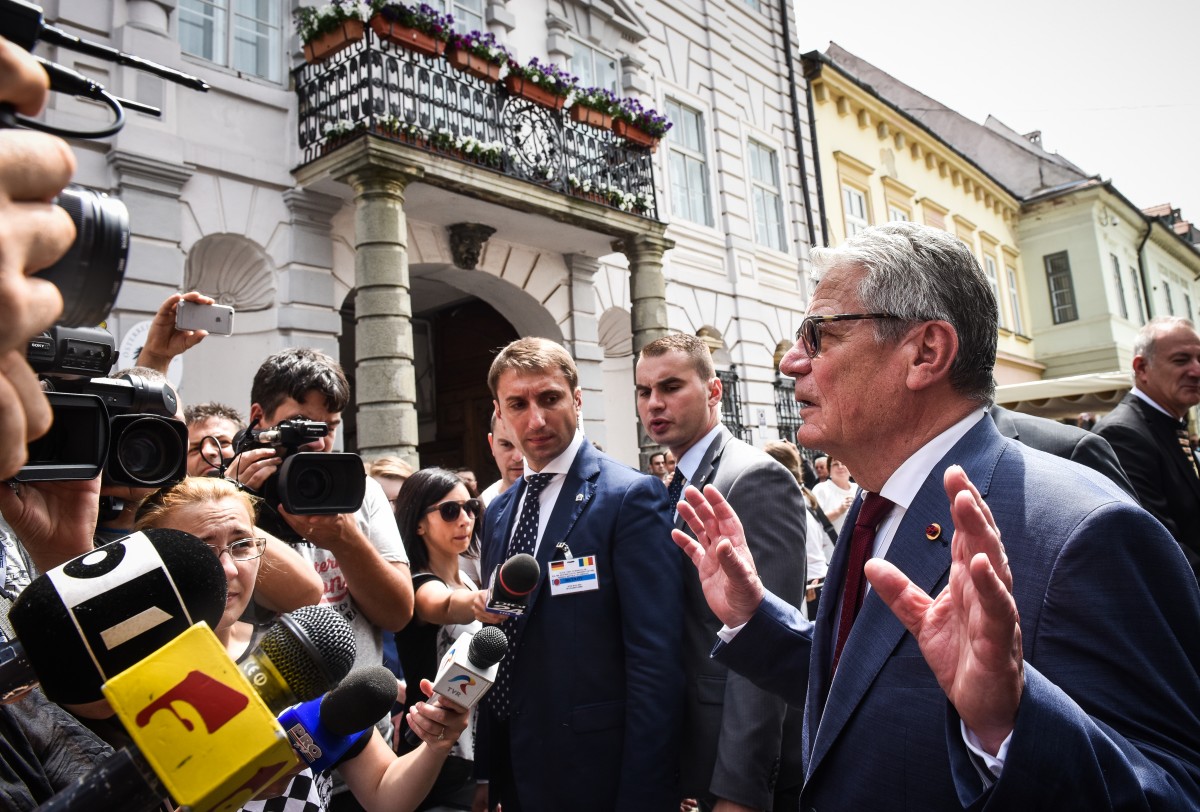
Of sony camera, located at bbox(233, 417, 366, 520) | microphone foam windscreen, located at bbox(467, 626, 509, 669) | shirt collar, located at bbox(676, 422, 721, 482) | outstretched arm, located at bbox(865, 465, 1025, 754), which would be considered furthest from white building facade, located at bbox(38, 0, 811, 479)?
outstretched arm, located at bbox(865, 465, 1025, 754)

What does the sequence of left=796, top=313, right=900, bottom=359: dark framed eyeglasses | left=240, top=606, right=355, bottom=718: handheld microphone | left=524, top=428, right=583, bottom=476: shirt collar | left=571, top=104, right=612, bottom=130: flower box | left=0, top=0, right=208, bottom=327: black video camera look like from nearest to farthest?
left=0, top=0, right=208, bottom=327: black video camera < left=240, top=606, right=355, bottom=718: handheld microphone < left=796, top=313, right=900, bottom=359: dark framed eyeglasses < left=524, top=428, right=583, bottom=476: shirt collar < left=571, top=104, right=612, bottom=130: flower box

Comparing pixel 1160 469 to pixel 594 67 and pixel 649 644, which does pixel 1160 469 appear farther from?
pixel 594 67

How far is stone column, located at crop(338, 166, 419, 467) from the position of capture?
7.84m

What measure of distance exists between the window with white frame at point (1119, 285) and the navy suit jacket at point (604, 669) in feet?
98.0

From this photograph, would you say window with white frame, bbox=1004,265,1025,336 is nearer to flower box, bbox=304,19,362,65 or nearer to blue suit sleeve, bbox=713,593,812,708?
flower box, bbox=304,19,362,65

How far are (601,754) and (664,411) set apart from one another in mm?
1313

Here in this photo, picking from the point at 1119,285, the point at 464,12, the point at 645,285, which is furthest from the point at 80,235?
the point at 1119,285

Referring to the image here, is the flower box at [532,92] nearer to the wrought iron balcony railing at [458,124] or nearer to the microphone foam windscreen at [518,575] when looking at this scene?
the wrought iron balcony railing at [458,124]

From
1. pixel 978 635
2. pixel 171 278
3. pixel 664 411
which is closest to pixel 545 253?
pixel 171 278

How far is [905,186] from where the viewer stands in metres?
19.8

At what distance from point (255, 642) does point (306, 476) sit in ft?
1.57

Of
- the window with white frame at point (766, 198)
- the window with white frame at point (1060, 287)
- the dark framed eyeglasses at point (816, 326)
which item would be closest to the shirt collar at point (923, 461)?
the dark framed eyeglasses at point (816, 326)

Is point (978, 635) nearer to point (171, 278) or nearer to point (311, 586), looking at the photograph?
point (311, 586)

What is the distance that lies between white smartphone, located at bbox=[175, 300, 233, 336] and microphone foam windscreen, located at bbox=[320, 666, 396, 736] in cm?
119
